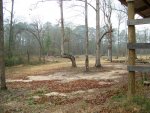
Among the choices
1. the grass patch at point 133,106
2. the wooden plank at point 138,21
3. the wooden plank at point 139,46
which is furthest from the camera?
the wooden plank at point 138,21

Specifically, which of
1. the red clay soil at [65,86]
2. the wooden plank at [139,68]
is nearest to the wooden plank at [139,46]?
the wooden plank at [139,68]

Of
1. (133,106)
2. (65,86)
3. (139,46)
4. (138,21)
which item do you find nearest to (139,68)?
(139,46)

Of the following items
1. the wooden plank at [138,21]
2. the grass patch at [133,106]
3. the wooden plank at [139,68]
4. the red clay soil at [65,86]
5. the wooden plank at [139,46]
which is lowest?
the red clay soil at [65,86]

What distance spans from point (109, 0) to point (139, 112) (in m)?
36.2

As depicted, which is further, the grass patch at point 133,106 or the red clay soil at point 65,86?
the red clay soil at point 65,86

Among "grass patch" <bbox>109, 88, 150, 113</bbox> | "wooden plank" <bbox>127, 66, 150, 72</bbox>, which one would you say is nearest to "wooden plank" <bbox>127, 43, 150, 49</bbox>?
"wooden plank" <bbox>127, 66, 150, 72</bbox>

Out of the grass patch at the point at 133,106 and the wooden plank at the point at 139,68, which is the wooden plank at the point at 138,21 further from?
the grass patch at the point at 133,106

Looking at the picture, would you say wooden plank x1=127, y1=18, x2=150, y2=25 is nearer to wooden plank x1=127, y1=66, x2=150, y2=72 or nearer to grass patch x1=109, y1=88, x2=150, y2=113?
wooden plank x1=127, y1=66, x2=150, y2=72

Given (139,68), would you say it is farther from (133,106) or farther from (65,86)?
(65,86)

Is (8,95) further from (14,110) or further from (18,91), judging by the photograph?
(14,110)

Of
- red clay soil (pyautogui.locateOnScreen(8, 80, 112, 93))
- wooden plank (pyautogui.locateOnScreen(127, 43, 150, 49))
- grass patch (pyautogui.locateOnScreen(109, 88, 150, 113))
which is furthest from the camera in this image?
red clay soil (pyautogui.locateOnScreen(8, 80, 112, 93))

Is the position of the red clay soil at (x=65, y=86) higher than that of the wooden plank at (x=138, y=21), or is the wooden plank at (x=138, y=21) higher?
the wooden plank at (x=138, y=21)

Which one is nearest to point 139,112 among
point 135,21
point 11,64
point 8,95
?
point 135,21

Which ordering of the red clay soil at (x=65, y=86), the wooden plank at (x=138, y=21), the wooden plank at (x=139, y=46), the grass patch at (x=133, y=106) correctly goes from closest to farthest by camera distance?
the grass patch at (x=133, y=106)
the wooden plank at (x=139, y=46)
the wooden plank at (x=138, y=21)
the red clay soil at (x=65, y=86)
